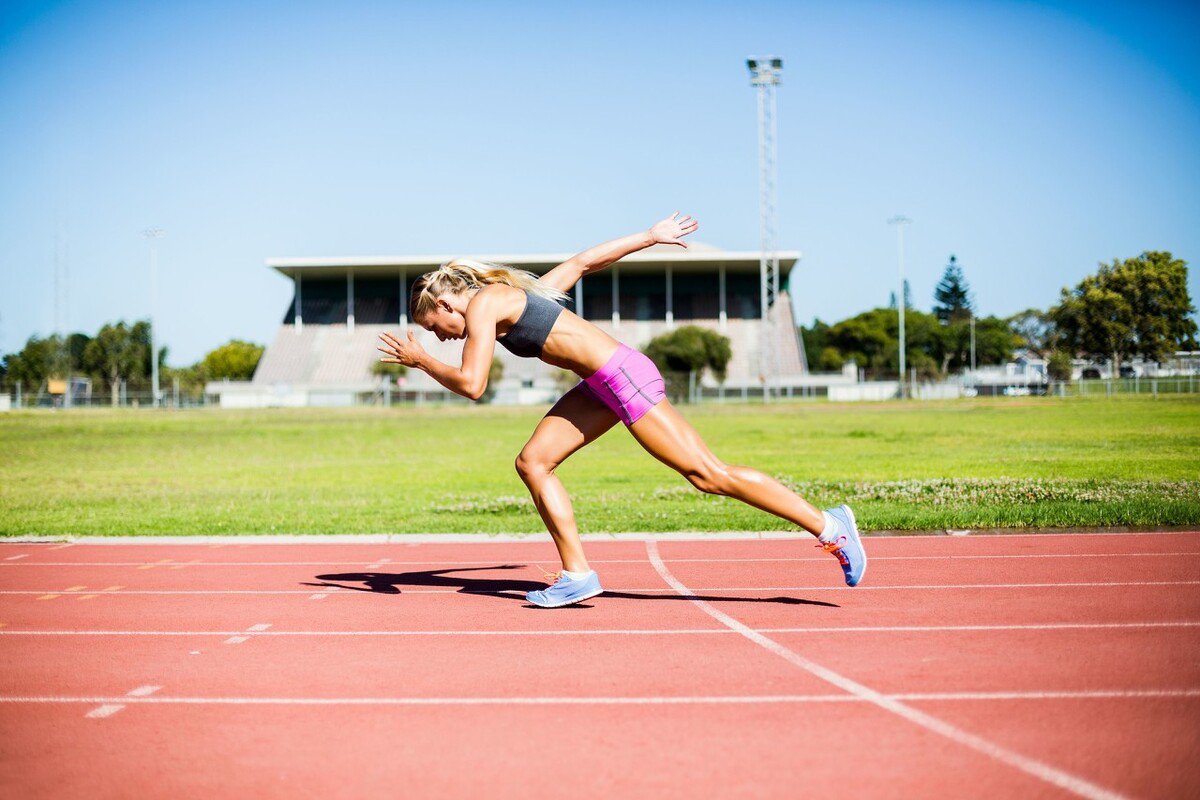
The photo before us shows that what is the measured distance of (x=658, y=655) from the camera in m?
5.09

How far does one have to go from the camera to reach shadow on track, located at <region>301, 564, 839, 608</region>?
6539mm

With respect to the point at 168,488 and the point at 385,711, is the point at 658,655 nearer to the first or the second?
the point at 385,711

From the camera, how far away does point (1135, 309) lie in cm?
7194

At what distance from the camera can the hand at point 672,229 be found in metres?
6.41

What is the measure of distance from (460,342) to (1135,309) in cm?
5165

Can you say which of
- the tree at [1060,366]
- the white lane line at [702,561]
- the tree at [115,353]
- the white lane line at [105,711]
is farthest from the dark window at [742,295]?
the white lane line at [105,711]

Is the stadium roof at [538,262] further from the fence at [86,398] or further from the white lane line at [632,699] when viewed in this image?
the white lane line at [632,699]

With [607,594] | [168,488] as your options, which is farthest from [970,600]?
[168,488]

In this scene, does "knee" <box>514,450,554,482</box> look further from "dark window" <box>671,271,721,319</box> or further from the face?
"dark window" <box>671,271,721,319</box>

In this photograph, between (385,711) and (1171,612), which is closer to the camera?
(385,711)

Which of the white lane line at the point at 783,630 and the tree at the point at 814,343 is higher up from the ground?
the tree at the point at 814,343

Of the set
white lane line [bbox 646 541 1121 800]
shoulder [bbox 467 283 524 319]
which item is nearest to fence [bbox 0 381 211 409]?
shoulder [bbox 467 283 524 319]

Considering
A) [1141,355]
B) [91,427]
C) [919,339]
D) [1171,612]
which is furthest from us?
[919,339]

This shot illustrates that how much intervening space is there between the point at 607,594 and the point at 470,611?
3.13 ft
